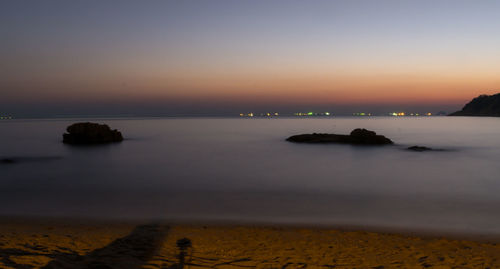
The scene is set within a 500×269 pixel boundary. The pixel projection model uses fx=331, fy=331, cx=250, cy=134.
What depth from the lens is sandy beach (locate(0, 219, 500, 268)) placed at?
21.0 ft

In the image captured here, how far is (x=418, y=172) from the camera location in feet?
69.8

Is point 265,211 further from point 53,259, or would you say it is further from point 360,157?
point 360,157

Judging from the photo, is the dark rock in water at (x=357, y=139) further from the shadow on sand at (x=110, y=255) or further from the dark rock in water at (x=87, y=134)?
the shadow on sand at (x=110, y=255)

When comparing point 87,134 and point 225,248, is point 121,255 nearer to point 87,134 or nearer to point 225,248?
point 225,248

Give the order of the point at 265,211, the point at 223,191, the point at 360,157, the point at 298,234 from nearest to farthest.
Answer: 1. the point at 298,234
2. the point at 265,211
3. the point at 223,191
4. the point at 360,157

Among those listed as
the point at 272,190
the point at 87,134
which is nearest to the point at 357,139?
the point at 272,190

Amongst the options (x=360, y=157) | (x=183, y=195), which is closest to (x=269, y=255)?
(x=183, y=195)

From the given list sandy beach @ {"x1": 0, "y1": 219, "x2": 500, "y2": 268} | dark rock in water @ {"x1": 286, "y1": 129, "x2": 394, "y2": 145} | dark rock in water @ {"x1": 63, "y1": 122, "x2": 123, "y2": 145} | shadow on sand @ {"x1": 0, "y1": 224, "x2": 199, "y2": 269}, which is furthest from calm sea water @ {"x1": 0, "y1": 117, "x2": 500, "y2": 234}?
dark rock in water @ {"x1": 63, "y1": 122, "x2": 123, "y2": 145}

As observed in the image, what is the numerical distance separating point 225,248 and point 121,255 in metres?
2.20

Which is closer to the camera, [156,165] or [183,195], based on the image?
[183,195]

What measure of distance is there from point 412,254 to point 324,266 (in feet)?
7.16

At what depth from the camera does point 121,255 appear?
267 inches

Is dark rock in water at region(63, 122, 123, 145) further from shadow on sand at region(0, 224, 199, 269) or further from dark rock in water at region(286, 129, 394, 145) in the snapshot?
shadow on sand at region(0, 224, 199, 269)

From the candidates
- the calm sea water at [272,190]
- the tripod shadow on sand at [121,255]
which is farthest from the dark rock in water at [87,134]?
the tripod shadow on sand at [121,255]
